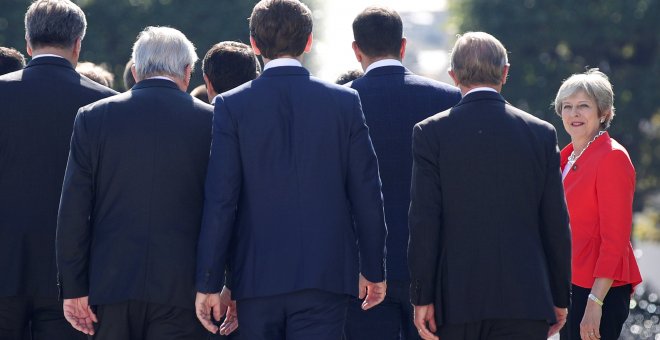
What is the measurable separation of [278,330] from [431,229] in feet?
2.52

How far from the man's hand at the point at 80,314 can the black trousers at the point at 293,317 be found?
0.68 meters

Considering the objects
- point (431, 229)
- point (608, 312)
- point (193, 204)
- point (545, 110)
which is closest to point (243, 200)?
point (193, 204)

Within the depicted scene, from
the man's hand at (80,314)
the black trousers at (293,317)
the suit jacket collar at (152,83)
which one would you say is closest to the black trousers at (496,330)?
the black trousers at (293,317)

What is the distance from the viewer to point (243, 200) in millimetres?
5168

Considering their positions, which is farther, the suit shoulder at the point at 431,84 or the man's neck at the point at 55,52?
the suit shoulder at the point at 431,84

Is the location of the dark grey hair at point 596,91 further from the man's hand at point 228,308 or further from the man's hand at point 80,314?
the man's hand at point 80,314

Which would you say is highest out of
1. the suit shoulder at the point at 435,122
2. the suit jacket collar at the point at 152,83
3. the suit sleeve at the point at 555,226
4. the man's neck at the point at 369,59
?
the man's neck at the point at 369,59

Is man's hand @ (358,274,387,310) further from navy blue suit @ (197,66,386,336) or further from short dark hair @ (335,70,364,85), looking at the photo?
short dark hair @ (335,70,364,85)

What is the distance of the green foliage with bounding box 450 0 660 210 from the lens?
30.0m

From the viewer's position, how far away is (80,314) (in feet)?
17.2

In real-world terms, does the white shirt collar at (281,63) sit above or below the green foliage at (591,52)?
below

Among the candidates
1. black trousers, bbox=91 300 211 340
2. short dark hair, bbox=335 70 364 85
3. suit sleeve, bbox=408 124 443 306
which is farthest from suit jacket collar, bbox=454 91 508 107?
short dark hair, bbox=335 70 364 85

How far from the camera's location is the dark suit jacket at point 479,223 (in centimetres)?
505

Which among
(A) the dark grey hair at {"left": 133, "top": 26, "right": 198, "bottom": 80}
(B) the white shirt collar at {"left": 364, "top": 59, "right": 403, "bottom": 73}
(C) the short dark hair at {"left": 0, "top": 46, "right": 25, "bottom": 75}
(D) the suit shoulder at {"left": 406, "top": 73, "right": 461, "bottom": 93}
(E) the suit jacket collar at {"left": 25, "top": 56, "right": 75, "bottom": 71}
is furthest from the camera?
(C) the short dark hair at {"left": 0, "top": 46, "right": 25, "bottom": 75}
